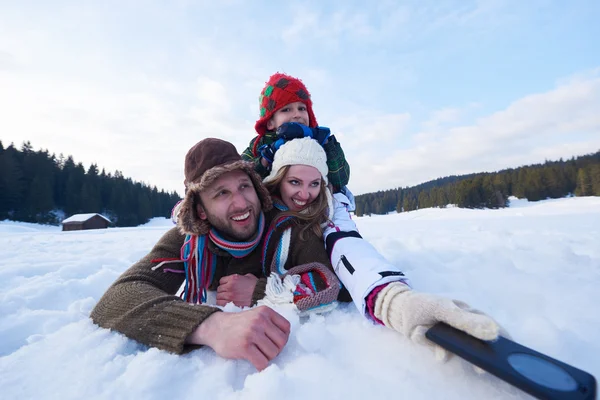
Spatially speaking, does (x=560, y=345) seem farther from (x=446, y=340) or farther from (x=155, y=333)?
(x=155, y=333)

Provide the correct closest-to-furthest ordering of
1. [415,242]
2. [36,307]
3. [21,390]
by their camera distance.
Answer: [21,390] < [36,307] < [415,242]

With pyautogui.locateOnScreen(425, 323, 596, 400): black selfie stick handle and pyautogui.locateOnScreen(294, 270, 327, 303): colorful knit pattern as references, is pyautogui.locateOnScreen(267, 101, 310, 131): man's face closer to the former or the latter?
pyautogui.locateOnScreen(294, 270, 327, 303): colorful knit pattern

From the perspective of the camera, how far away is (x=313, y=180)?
2656 mm

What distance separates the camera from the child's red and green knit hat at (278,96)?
3.43m

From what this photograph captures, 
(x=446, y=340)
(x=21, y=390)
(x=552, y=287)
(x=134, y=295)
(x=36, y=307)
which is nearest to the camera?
(x=446, y=340)

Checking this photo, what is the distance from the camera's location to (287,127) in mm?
2980

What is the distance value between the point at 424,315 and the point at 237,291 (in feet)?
4.28

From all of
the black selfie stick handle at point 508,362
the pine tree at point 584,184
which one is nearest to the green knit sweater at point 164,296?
the black selfie stick handle at point 508,362

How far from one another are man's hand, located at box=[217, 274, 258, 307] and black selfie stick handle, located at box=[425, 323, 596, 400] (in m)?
1.27

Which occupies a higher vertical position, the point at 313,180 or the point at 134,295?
the point at 313,180

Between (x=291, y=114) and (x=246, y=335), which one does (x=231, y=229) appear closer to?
(x=246, y=335)

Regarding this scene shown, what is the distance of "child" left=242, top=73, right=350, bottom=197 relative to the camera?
3082 mm

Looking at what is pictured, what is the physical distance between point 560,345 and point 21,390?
223 cm

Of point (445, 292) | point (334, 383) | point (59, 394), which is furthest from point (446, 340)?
point (59, 394)
